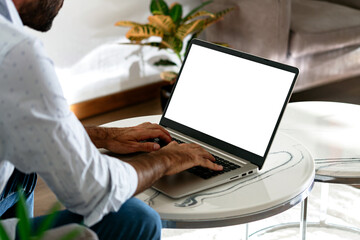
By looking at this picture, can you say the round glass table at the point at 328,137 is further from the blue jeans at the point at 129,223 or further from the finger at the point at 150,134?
the blue jeans at the point at 129,223

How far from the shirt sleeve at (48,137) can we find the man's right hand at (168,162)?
0.10 meters

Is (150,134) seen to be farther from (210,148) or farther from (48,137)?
(48,137)

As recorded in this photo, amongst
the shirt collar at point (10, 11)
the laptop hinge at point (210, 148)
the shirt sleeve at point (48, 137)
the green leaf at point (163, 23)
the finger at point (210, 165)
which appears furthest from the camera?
the green leaf at point (163, 23)

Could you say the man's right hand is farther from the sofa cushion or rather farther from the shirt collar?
the sofa cushion

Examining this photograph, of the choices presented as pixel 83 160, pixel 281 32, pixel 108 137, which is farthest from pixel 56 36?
pixel 83 160

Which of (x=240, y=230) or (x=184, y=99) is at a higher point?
(x=184, y=99)

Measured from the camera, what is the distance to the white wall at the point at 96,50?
9.20ft

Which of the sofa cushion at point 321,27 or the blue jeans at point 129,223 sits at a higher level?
the sofa cushion at point 321,27

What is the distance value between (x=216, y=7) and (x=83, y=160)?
92.5 inches

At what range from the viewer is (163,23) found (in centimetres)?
280

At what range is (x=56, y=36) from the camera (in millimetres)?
2762

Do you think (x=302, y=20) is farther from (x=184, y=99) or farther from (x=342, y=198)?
(x=184, y=99)

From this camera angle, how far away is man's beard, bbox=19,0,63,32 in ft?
3.41

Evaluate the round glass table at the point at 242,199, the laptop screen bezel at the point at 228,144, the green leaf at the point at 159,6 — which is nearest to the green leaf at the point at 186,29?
the green leaf at the point at 159,6
